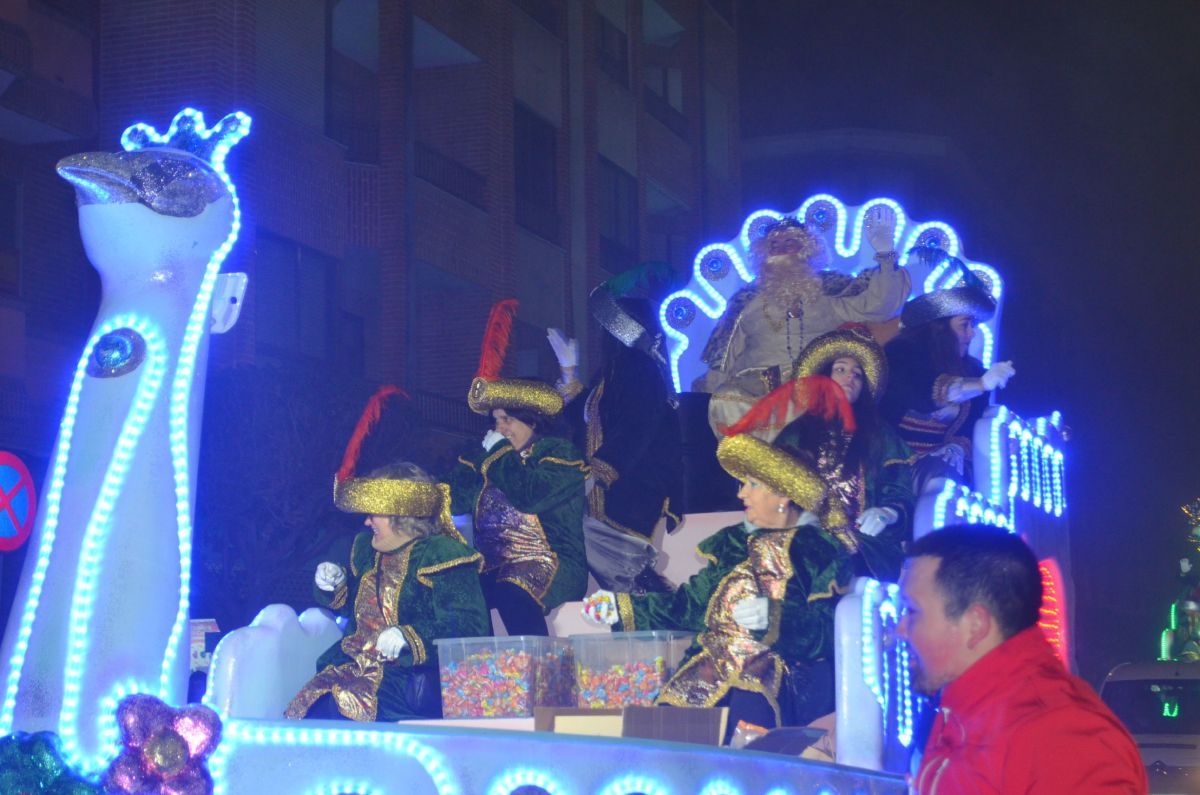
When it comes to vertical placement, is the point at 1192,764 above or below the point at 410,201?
below

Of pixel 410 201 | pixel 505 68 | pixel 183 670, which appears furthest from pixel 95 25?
pixel 183 670

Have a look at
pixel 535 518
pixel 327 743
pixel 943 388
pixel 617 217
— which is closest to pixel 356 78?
pixel 617 217

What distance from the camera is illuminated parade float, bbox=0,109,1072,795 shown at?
4340 mm

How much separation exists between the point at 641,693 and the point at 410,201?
44.9 ft

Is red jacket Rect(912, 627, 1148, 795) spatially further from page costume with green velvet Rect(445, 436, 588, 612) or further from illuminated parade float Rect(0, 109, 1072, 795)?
page costume with green velvet Rect(445, 436, 588, 612)

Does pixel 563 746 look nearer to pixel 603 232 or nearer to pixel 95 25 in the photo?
pixel 95 25

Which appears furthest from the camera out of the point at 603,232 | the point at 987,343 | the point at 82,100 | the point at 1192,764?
the point at 603,232

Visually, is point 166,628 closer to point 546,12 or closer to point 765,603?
point 765,603

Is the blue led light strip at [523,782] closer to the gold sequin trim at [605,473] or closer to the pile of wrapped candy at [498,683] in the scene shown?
the pile of wrapped candy at [498,683]

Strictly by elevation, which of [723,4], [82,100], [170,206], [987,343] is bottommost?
[170,206]

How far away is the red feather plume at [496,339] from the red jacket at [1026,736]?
4.79 m

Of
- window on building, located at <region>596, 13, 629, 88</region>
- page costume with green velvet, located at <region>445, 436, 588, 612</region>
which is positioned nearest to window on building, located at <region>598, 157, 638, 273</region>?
window on building, located at <region>596, 13, 629, 88</region>

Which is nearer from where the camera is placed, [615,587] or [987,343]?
[615,587]

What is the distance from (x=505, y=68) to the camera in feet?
72.0
